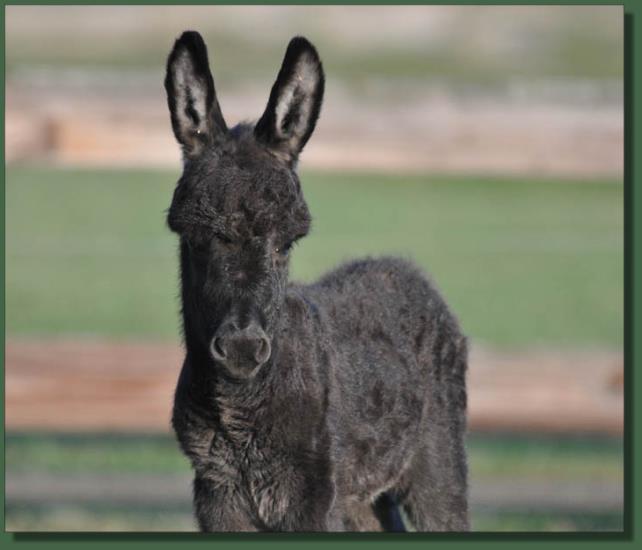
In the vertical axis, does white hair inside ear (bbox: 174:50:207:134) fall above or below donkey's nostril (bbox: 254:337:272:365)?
above

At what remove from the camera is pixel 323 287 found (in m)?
5.48

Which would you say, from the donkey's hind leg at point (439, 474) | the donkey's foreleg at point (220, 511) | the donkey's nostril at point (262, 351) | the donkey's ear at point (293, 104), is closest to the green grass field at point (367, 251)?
the donkey's hind leg at point (439, 474)

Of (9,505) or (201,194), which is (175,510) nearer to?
(9,505)

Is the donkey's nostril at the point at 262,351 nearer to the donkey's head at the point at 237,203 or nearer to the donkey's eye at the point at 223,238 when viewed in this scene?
the donkey's head at the point at 237,203

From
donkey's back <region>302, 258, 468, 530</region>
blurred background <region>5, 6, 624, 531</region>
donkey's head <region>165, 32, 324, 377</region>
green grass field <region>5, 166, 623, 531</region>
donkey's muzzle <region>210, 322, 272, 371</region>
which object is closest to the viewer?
donkey's muzzle <region>210, 322, 272, 371</region>

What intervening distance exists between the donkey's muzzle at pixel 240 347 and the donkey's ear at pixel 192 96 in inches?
27.5

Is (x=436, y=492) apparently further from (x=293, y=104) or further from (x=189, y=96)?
(x=189, y=96)

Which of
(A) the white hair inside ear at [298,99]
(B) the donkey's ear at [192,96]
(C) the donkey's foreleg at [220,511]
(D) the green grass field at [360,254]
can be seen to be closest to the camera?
(B) the donkey's ear at [192,96]

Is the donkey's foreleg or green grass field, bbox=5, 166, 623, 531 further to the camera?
green grass field, bbox=5, 166, 623, 531

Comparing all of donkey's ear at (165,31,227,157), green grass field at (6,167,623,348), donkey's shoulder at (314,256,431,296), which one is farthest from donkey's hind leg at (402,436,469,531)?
green grass field at (6,167,623,348)

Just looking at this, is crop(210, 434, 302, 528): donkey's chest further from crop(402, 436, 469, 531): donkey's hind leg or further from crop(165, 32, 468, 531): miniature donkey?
crop(402, 436, 469, 531): donkey's hind leg

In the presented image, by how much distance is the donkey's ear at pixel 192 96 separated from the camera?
4402 millimetres

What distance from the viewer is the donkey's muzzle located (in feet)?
13.6

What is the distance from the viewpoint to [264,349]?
419 cm
